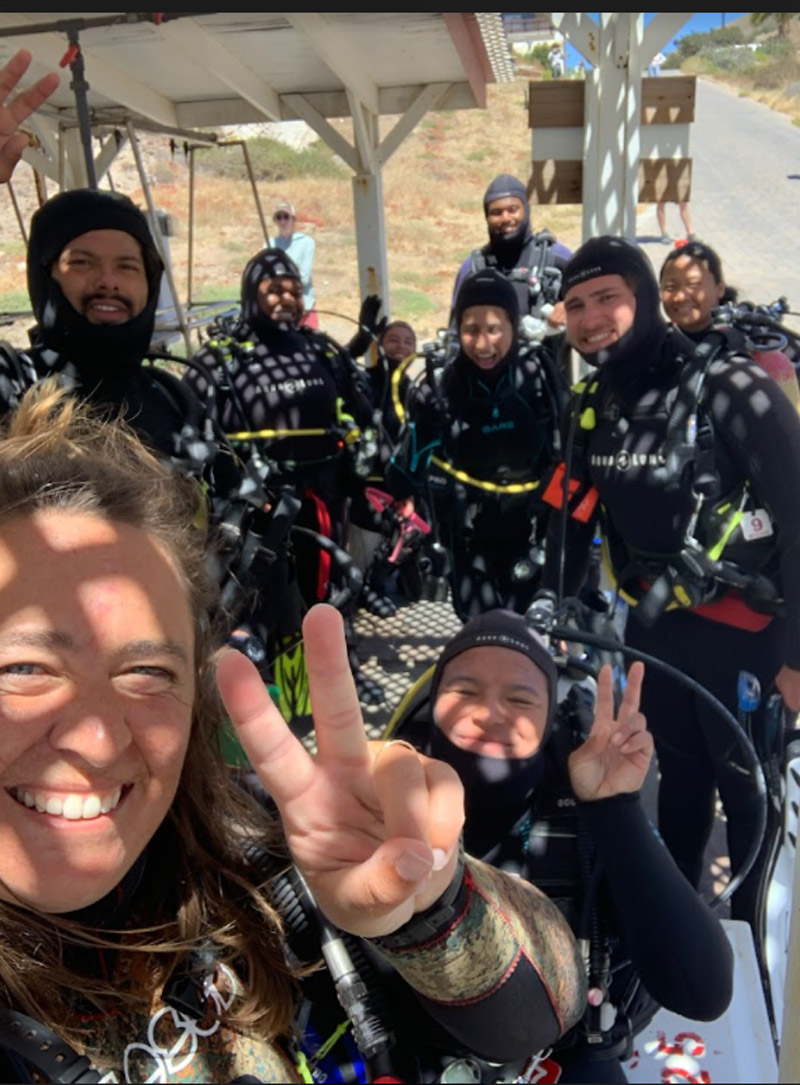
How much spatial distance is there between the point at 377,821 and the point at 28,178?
96.6ft

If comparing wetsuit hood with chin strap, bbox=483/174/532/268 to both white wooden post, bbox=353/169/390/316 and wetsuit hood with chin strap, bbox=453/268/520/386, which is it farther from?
white wooden post, bbox=353/169/390/316

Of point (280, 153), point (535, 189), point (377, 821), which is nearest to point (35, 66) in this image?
point (535, 189)

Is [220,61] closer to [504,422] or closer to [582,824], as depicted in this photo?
[504,422]

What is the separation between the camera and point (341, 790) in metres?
0.89

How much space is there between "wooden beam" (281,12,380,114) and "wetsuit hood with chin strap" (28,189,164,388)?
67.3 inches

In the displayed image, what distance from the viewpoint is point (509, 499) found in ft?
10.8

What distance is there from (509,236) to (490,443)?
69.2 inches

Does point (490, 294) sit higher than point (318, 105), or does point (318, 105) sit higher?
point (318, 105)

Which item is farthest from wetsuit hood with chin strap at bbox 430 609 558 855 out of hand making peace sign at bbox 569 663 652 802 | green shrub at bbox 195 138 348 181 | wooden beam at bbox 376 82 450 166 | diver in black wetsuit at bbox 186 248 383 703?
green shrub at bbox 195 138 348 181

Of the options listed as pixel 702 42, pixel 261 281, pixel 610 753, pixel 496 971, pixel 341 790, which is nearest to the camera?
pixel 341 790

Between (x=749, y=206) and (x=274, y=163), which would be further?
(x=274, y=163)

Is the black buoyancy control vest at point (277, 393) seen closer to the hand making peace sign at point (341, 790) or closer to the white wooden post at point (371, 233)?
the white wooden post at point (371, 233)

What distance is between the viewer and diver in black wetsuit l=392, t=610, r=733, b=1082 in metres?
1.33

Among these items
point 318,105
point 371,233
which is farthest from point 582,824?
point 318,105
